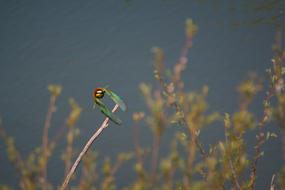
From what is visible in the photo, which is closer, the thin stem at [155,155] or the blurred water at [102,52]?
the thin stem at [155,155]

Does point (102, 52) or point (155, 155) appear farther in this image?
point (102, 52)

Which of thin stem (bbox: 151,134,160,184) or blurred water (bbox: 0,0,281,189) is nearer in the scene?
thin stem (bbox: 151,134,160,184)

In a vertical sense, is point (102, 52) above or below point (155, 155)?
above

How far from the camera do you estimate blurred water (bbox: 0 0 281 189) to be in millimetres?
6258

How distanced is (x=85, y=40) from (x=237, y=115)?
6.41 meters

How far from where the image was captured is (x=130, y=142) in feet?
19.1

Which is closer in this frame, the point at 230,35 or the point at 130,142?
the point at 130,142

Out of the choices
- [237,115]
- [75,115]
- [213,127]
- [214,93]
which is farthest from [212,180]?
[214,93]

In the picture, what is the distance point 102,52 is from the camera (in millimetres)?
7164

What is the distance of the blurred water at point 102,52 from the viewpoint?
6258mm

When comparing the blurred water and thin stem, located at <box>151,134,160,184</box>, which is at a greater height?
the blurred water

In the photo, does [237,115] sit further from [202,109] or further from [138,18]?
[138,18]

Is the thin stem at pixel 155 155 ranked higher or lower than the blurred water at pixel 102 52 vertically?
lower

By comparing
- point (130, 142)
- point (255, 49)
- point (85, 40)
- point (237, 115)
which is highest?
point (85, 40)
